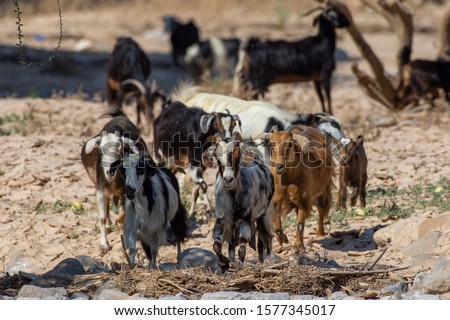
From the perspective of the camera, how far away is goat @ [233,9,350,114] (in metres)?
17.9

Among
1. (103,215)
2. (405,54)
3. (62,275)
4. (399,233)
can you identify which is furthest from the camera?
(405,54)

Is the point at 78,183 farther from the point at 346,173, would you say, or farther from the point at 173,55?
the point at 173,55

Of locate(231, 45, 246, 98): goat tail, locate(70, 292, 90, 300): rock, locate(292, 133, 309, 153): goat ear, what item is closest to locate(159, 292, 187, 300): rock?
locate(70, 292, 90, 300): rock

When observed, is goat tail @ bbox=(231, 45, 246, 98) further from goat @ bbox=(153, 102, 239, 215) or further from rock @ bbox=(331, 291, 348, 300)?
rock @ bbox=(331, 291, 348, 300)

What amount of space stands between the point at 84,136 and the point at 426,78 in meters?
6.42

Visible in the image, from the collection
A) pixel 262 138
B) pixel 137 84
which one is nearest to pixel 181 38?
pixel 137 84

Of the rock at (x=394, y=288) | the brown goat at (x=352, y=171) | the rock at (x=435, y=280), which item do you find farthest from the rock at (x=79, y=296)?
the brown goat at (x=352, y=171)

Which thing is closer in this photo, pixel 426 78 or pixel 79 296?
pixel 79 296

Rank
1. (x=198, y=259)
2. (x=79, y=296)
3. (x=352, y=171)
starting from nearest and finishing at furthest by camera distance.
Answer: (x=79, y=296), (x=198, y=259), (x=352, y=171)

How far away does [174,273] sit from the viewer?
941 centimetres

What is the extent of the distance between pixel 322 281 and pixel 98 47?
58.0ft

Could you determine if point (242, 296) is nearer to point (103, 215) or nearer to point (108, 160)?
point (108, 160)

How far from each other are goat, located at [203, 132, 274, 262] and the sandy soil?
4.43 ft

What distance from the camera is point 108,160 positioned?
1084cm
